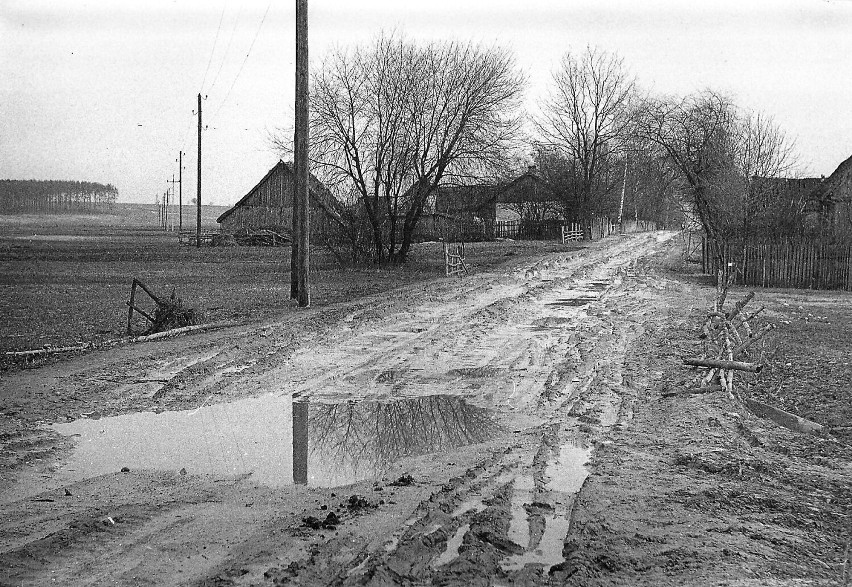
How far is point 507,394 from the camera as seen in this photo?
9.75 meters

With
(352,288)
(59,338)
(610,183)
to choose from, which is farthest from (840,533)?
(610,183)

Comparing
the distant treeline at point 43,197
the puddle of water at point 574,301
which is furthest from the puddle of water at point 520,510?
the distant treeline at point 43,197

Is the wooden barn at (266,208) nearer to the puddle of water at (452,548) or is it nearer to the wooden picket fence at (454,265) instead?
the wooden picket fence at (454,265)

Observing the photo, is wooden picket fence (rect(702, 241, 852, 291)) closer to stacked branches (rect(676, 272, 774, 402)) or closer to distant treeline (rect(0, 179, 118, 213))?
stacked branches (rect(676, 272, 774, 402))

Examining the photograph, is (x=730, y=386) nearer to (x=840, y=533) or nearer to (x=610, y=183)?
(x=840, y=533)

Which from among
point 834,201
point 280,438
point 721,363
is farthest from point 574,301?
point 834,201

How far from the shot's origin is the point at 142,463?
701 centimetres

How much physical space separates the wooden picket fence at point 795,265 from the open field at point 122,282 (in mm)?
10543

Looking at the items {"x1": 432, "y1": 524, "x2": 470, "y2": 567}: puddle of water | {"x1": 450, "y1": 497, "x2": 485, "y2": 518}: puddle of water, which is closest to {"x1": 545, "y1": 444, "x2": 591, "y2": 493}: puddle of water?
{"x1": 450, "y1": 497, "x2": 485, "y2": 518}: puddle of water

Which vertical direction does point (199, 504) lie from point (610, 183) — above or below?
below

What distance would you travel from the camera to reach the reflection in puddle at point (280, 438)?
271 inches

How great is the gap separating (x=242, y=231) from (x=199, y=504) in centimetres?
5723

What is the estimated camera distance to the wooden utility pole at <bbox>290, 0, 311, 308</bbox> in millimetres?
18703

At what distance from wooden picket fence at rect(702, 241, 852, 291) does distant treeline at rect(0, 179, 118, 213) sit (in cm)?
2118
